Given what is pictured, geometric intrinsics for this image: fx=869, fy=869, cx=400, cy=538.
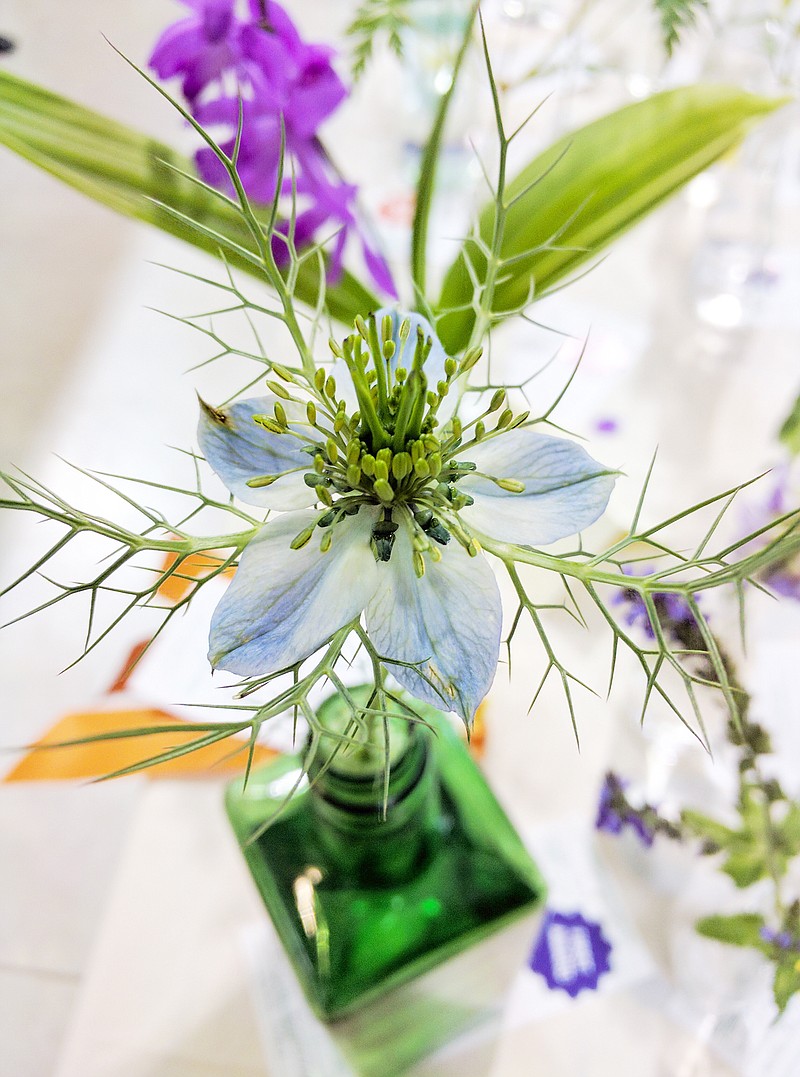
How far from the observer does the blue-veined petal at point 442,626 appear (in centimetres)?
22

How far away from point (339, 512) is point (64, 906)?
1.59 ft

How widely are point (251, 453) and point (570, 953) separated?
0.37 m

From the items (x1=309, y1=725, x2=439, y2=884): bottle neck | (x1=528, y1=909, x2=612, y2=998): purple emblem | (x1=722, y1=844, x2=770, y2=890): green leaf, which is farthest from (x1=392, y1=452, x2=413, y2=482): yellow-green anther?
(x1=528, y1=909, x2=612, y2=998): purple emblem

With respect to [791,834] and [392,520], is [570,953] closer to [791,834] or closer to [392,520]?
[791,834]

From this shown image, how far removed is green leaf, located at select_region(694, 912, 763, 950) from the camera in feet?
1.15

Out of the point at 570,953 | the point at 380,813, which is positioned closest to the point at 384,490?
the point at 380,813

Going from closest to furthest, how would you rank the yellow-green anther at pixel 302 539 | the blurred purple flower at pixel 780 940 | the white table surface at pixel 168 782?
the yellow-green anther at pixel 302 539
the blurred purple flower at pixel 780 940
the white table surface at pixel 168 782

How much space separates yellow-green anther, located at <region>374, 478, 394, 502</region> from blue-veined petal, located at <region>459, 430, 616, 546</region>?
2cm

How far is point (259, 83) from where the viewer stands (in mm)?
356

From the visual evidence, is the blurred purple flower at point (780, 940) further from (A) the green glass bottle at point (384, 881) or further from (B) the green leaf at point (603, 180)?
(B) the green leaf at point (603, 180)

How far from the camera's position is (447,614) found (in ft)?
0.74

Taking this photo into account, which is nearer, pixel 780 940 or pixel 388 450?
pixel 388 450

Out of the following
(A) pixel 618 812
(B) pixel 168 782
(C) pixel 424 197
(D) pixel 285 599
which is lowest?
(B) pixel 168 782

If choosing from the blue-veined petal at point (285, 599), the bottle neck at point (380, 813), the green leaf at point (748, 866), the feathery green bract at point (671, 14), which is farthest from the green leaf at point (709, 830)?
the feathery green bract at point (671, 14)
